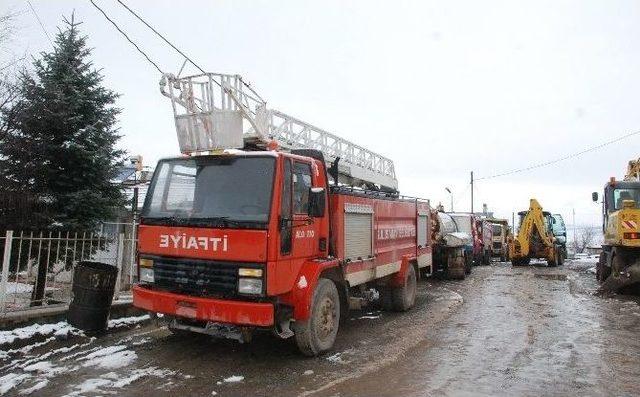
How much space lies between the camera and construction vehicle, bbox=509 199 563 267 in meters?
22.5

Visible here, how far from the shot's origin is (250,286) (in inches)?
204

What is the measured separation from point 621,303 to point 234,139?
361 inches

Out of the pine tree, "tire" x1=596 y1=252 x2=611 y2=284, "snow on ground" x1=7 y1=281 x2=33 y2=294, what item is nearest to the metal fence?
"snow on ground" x1=7 y1=281 x2=33 y2=294

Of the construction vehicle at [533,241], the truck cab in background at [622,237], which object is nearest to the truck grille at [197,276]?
the truck cab in background at [622,237]

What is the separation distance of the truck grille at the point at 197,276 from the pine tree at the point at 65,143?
5.13 metres

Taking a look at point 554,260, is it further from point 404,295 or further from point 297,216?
point 297,216

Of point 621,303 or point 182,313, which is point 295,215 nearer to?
point 182,313

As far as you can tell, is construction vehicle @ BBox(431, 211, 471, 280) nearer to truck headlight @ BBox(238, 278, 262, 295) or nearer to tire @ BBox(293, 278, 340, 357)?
tire @ BBox(293, 278, 340, 357)

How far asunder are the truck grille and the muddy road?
875 millimetres

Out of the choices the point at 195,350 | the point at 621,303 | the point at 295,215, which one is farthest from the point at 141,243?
the point at 621,303

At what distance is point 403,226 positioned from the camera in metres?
9.30

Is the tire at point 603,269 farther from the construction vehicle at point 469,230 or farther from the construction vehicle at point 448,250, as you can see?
the construction vehicle at point 469,230

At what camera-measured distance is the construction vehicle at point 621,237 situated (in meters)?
11.2

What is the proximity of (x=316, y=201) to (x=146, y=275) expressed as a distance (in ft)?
7.41
